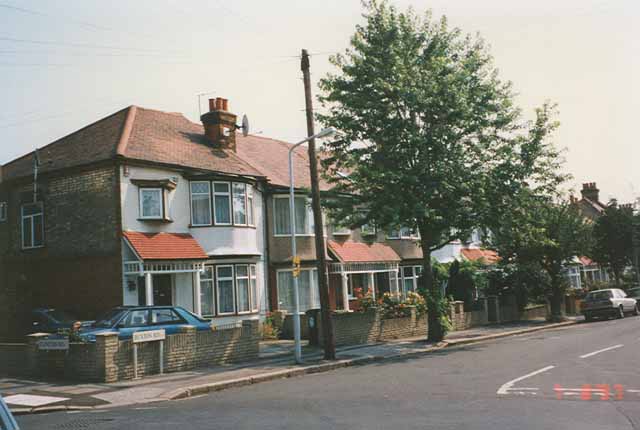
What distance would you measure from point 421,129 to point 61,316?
14.1 m

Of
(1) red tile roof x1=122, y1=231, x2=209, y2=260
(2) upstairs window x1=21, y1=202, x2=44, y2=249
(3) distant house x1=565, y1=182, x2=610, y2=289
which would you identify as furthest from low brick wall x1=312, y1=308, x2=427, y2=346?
(3) distant house x1=565, y1=182, x2=610, y2=289

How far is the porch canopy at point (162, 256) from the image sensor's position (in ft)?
71.5

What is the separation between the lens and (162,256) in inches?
872

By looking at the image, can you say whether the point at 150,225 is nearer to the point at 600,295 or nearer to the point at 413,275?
the point at 413,275

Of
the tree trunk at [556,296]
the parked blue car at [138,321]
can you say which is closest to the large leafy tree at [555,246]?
the tree trunk at [556,296]

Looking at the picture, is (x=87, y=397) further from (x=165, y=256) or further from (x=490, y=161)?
(x=490, y=161)

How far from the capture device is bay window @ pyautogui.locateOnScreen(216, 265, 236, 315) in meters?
25.0

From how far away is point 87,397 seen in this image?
13.1 metres

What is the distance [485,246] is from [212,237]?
10756 mm

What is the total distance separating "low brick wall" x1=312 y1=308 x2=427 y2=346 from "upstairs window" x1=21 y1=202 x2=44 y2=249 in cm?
1144

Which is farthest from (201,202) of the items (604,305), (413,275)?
(604,305)

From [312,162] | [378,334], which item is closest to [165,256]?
[312,162]

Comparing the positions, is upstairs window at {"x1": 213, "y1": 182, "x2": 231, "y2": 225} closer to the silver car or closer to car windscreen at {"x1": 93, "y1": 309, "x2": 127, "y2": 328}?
car windscreen at {"x1": 93, "y1": 309, "x2": 127, "y2": 328}

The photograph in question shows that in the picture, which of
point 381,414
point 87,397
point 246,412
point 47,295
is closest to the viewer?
point 381,414
